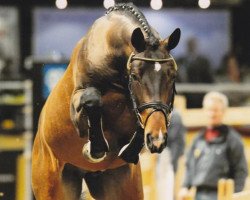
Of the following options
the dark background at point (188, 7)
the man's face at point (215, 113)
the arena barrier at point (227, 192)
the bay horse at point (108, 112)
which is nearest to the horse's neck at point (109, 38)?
the bay horse at point (108, 112)

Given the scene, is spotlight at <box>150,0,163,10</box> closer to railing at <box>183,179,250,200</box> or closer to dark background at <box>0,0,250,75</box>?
dark background at <box>0,0,250,75</box>

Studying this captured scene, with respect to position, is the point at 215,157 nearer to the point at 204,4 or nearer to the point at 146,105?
the point at 146,105

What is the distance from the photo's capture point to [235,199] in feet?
21.4

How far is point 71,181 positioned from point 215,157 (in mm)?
1567

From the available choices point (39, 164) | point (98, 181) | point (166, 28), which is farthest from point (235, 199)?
point (166, 28)

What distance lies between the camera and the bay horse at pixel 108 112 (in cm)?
536

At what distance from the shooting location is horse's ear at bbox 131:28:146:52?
211 inches

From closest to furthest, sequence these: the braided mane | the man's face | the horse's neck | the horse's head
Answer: the horse's head
the braided mane
the horse's neck
the man's face

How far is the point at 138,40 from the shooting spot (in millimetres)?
5395

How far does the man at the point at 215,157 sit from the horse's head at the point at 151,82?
2.35 m

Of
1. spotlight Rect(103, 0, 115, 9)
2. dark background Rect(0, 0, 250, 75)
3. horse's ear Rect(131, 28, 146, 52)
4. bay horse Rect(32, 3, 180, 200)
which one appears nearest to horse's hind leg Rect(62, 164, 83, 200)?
bay horse Rect(32, 3, 180, 200)

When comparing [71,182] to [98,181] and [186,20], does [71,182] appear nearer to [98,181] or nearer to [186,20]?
[98,181]

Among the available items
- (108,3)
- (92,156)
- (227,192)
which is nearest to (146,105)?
(92,156)

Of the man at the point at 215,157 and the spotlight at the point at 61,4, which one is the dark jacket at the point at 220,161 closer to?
the man at the point at 215,157
